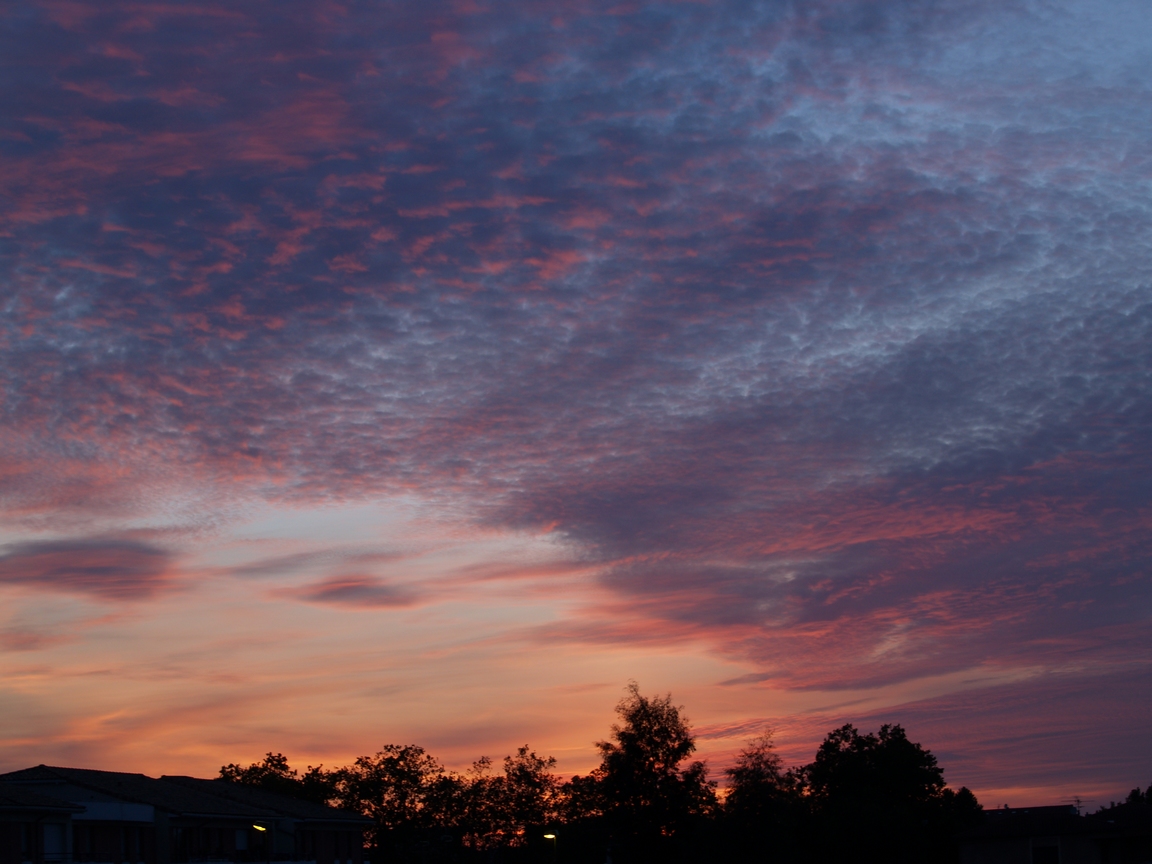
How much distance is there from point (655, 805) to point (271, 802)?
1192 inches

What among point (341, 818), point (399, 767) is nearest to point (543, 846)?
point (399, 767)

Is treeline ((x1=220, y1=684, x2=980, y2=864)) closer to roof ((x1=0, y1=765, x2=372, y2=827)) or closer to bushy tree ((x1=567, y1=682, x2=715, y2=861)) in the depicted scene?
bushy tree ((x1=567, y1=682, x2=715, y2=861))

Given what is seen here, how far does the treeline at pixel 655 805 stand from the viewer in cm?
8812

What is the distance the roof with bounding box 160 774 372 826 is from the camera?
82.6 metres

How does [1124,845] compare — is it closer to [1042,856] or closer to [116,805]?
[1042,856]

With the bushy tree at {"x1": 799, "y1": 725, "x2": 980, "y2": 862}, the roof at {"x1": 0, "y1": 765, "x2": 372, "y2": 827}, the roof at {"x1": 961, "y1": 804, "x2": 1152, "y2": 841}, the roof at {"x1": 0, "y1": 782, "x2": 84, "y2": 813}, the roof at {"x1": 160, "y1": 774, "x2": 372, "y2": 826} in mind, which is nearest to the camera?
the roof at {"x1": 0, "y1": 782, "x2": 84, "y2": 813}

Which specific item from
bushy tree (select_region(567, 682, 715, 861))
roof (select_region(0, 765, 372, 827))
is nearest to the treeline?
bushy tree (select_region(567, 682, 715, 861))

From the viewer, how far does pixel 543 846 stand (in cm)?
11431

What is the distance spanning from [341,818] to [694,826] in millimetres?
27240

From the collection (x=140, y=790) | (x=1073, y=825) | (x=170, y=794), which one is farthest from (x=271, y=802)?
(x=1073, y=825)

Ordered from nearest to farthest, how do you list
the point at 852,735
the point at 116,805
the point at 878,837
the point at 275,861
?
1. the point at 116,805
2. the point at 275,861
3. the point at 878,837
4. the point at 852,735

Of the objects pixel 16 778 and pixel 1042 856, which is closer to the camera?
pixel 16 778

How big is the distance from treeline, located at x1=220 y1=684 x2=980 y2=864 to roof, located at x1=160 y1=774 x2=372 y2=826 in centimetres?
1622

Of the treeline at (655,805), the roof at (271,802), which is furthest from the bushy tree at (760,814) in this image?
the roof at (271,802)
